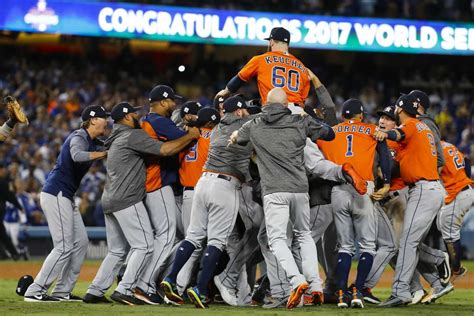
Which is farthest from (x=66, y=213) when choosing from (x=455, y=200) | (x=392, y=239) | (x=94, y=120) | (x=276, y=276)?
(x=455, y=200)

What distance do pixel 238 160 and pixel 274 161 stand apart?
647 millimetres

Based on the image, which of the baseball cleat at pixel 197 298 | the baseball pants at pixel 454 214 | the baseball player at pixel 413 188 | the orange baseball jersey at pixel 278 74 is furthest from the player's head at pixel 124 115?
the baseball pants at pixel 454 214

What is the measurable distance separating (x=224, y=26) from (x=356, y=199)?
51.2ft

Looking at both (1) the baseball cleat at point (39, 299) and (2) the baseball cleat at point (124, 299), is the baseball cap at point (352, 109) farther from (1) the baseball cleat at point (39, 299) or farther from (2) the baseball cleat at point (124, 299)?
(1) the baseball cleat at point (39, 299)

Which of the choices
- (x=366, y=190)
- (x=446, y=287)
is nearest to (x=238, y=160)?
(x=366, y=190)

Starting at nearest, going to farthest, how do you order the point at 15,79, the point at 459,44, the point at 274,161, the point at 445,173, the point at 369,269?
the point at 274,161
the point at 369,269
the point at 445,173
the point at 15,79
the point at 459,44

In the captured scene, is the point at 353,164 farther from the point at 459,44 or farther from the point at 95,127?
the point at 459,44

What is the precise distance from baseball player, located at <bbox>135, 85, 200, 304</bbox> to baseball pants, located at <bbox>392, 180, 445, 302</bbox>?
2.33 metres

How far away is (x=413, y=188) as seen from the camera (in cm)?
1020

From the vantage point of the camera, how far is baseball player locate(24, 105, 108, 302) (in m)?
9.93

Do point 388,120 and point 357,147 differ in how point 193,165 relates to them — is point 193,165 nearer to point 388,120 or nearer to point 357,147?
point 357,147

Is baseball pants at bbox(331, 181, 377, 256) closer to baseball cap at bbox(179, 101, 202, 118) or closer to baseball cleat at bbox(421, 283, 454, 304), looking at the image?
baseball cleat at bbox(421, 283, 454, 304)

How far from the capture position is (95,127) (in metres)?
10.2

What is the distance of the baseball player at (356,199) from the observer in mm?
9867
